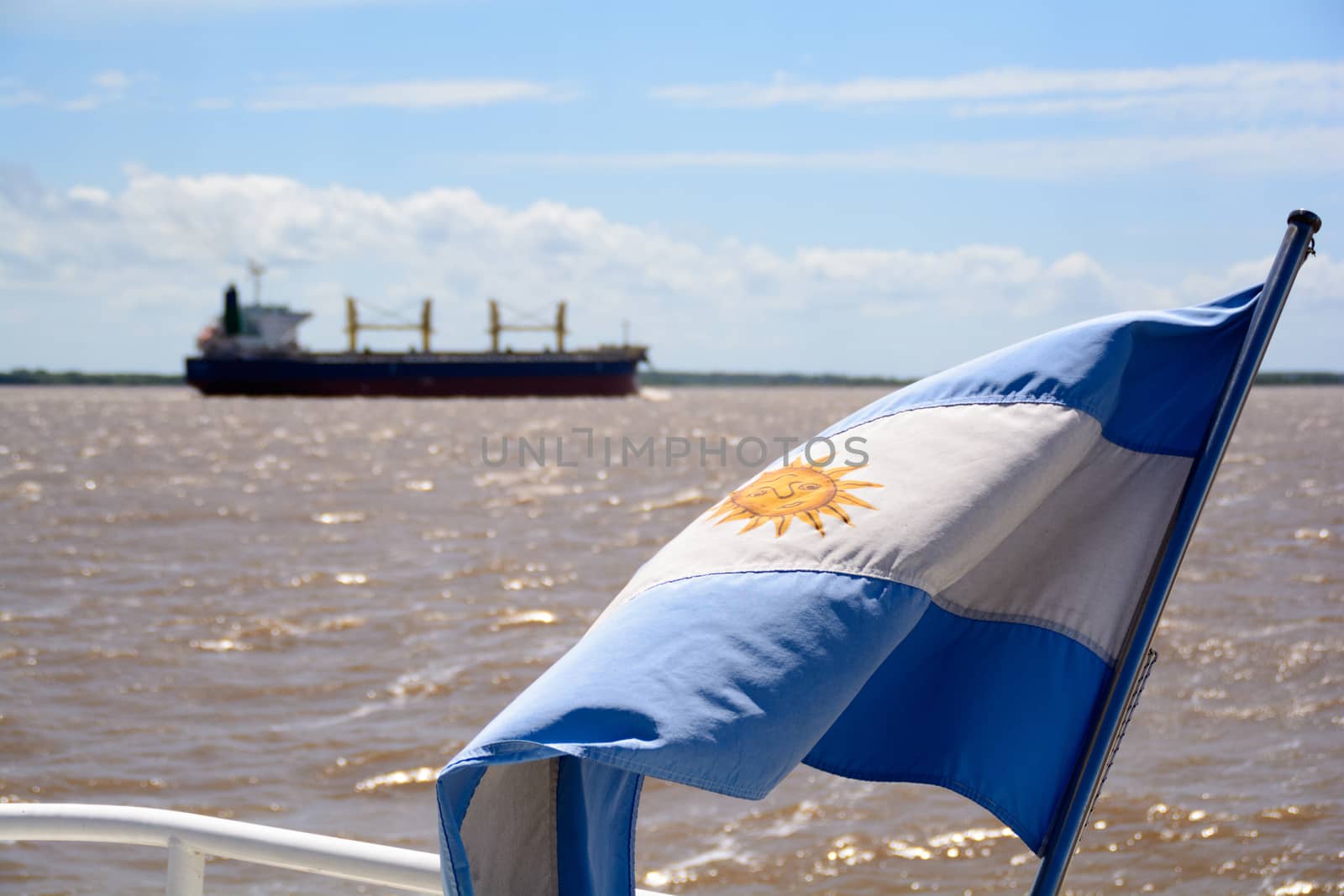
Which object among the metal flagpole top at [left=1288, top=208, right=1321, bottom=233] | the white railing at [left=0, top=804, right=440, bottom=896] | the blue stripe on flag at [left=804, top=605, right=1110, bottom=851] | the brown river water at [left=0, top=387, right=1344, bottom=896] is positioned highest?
the metal flagpole top at [left=1288, top=208, right=1321, bottom=233]

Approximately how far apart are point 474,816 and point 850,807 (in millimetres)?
5199

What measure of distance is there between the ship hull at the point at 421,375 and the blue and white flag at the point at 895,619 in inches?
2434

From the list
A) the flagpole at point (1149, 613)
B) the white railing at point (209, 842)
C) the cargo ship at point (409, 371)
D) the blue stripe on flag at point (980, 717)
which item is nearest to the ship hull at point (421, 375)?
the cargo ship at point (409, 371)

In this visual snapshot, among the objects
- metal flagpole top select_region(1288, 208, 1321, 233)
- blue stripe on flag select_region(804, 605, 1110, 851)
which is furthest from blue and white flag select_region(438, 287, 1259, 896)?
metal flagpole top select_region(1288, 208, 1321, 233)

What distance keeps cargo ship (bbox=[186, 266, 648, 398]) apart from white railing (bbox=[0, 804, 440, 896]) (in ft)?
202

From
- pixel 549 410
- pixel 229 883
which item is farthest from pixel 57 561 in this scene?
pixel 549 410

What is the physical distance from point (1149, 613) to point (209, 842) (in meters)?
1.13

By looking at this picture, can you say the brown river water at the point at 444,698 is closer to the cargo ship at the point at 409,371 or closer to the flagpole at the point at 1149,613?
the flagpole at the point at 1149,613

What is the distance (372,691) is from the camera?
7.75 metres

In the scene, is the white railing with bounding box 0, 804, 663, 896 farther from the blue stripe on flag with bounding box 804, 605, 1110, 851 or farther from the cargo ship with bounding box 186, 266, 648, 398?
the cargo ship with bounding box 186, 266, 648, 398

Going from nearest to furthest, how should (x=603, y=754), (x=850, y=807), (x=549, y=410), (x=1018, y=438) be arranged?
(x=603, y=754), (x=1018, y=438), (x=850, y=807), (x=549, y=410)

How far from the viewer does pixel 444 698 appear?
24.9 ft

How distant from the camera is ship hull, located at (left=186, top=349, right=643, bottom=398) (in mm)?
63094

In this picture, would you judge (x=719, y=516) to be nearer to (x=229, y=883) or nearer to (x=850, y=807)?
(x=229, y=883)
